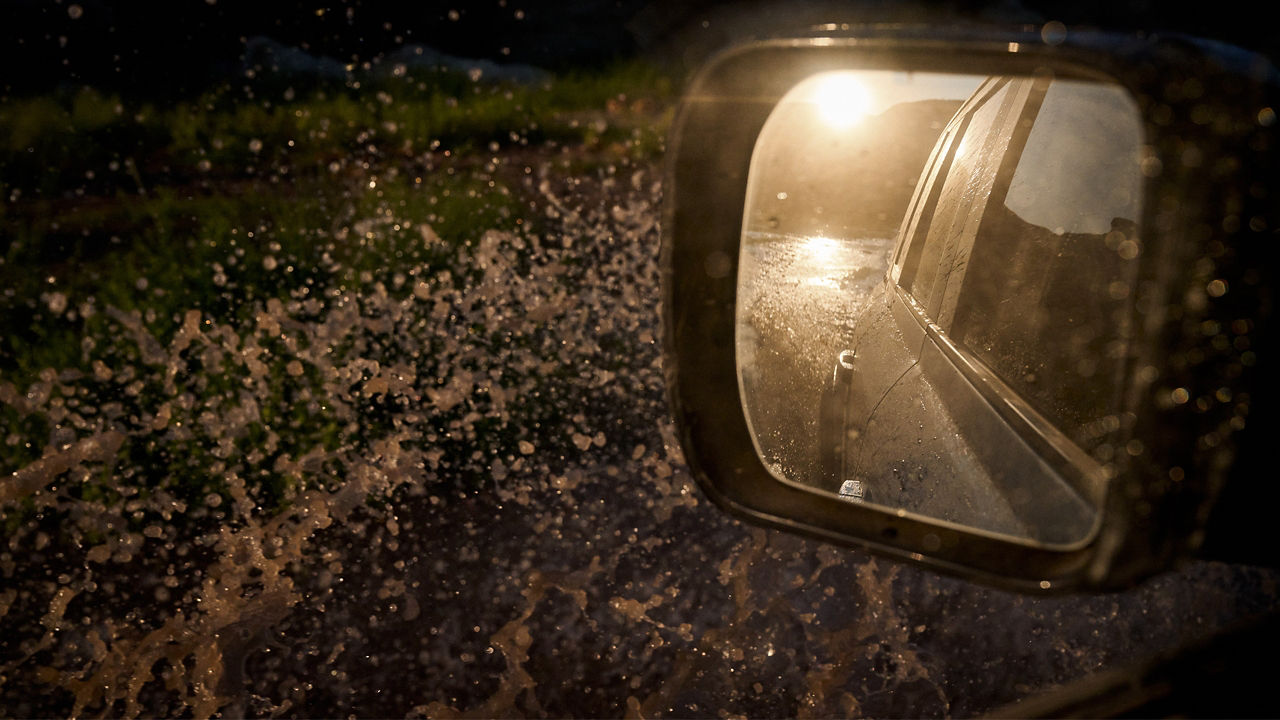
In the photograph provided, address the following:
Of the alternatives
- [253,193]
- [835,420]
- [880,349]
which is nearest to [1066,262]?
[880,349]

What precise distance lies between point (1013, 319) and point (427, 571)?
9.96ft

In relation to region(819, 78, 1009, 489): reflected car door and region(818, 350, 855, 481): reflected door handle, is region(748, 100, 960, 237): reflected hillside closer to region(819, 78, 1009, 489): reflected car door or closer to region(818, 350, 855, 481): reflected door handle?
region(819, 78, 1009, 489): reflected car door

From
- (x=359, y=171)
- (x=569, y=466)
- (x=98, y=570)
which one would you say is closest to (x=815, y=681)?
(x=569, y=466)

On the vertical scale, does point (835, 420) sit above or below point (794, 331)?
below

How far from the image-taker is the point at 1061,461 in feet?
3.47

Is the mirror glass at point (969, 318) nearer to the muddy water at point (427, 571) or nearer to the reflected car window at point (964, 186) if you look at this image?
the reflected car window at point (964, 186)

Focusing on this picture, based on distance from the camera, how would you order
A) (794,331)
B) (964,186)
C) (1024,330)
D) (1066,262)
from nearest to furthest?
(1066,262) < (1024,330) < (964,186) < (794,331)

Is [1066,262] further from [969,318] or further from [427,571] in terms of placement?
[427,571]

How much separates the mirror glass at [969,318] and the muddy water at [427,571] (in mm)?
705

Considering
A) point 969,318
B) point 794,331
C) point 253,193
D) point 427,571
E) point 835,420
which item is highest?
point 969,318

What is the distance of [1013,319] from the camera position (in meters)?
1.33

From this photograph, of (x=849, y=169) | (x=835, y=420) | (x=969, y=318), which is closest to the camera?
(x=969, y=318)

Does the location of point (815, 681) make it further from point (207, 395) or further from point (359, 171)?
point (359, 171)

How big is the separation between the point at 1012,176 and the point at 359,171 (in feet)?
31.6
